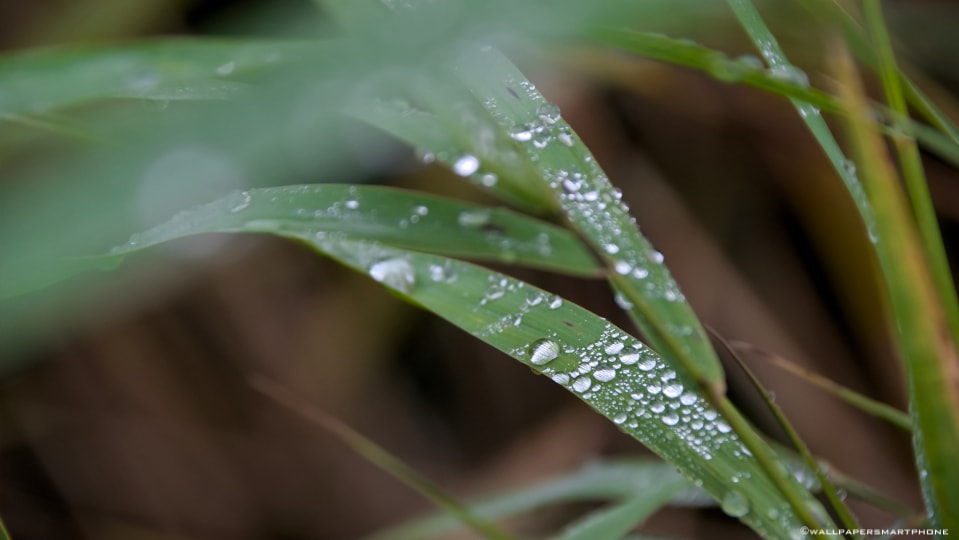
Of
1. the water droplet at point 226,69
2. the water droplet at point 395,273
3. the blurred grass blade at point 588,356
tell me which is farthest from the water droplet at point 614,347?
the water droplet at point 226,69

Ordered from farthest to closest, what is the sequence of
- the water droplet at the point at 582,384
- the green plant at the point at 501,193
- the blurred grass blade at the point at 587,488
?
the blurred grass blade at the point at 587,488
the water droplet at the point at 582,384
the green plant at the point at 501,193

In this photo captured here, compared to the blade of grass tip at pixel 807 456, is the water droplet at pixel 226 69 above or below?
above

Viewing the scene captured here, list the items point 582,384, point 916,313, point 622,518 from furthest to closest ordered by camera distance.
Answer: point 622,518
point 582,384
point 916,313

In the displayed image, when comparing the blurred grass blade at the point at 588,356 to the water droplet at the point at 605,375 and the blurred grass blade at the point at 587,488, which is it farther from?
the blurred grass blade at the point at 587,488

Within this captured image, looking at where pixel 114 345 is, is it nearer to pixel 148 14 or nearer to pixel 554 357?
pixel 148 14

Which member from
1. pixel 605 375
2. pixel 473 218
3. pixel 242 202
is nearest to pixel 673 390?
pixel 605 375

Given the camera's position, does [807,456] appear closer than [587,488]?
Yes

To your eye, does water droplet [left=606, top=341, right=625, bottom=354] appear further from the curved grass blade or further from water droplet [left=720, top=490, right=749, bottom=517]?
the curved grass blade

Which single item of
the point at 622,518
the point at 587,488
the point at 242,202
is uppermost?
the point at 242,202

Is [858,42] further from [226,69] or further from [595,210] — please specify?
[226,69]
